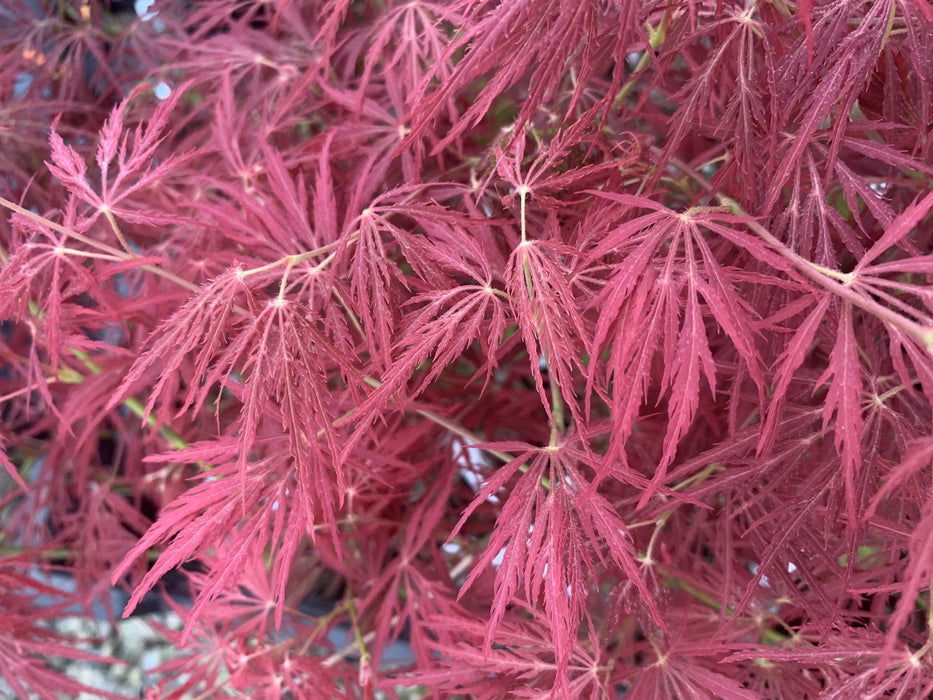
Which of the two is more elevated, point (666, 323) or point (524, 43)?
point (524, 43)

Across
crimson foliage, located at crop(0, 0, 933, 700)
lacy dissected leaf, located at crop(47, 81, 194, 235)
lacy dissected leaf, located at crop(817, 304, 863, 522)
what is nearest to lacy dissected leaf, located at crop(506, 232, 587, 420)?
crimson foliage, located at crop(0, 0, 933, 700)

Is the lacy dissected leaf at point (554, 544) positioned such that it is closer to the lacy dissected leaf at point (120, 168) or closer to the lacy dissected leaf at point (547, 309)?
the lacy dissected leaf at point (547, 309)

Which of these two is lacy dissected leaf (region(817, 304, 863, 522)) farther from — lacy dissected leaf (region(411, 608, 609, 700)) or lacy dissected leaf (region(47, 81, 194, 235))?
lacy dissected leaf (region(47, 81, 194, 235))

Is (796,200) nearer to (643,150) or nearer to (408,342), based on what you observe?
(643,150)

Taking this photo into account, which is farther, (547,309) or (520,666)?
(520,666)

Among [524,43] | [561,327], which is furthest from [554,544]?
[524,43]

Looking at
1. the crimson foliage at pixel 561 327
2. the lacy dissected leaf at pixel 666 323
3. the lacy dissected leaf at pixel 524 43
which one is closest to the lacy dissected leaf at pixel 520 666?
the crimson foliage at pixel 561 327

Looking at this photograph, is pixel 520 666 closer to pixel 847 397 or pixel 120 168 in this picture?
pixel 847 397

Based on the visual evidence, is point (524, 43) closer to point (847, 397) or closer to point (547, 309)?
point (547, 309)

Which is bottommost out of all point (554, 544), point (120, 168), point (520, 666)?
point (520, 666)
